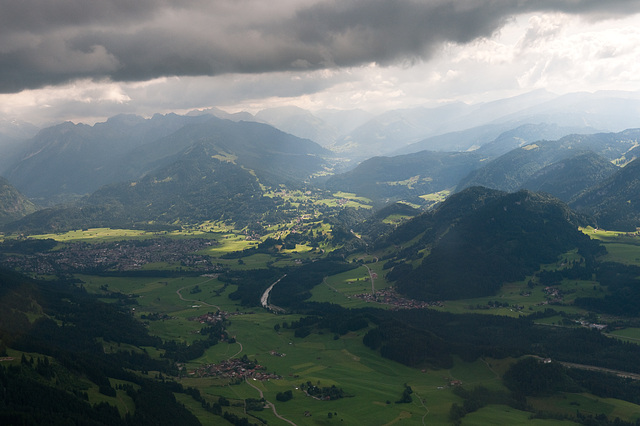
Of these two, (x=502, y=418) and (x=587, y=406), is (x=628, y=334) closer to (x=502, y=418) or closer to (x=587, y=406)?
(x=587, y=406)

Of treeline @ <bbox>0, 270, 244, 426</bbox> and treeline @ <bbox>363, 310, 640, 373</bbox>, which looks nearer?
treeline @ <bbox>0, 270, 244, 426</bbox>

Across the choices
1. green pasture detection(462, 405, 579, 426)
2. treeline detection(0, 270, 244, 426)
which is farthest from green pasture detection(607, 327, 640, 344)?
treeline detection(0, 270, 244, 426)

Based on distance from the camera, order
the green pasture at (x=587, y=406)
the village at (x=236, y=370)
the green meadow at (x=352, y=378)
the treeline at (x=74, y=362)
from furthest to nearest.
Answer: the village at (x=236, y=370), the green meadow at (x=352, y=378), the green pasture at (x=587, y=406), the treeline at (x=74, y=362)

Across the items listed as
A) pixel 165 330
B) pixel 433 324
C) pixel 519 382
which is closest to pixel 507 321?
pixel 433 324

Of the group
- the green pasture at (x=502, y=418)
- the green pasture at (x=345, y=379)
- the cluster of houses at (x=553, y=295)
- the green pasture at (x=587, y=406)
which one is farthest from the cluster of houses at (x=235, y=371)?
the cluster of houses at (x=553, y=295)

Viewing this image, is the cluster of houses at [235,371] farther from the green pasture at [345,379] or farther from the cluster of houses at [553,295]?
the cluster of houses at [553,295]

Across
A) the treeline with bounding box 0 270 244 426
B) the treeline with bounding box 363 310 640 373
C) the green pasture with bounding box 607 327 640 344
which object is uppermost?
the treeline with bounding box 0 270 244 426

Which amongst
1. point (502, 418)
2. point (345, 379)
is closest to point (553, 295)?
point (502, 418)

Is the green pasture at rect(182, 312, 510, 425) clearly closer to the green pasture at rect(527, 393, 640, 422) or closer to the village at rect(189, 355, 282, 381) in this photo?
the village at rect(189, 355, 282, 381)

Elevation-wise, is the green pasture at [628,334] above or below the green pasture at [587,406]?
below

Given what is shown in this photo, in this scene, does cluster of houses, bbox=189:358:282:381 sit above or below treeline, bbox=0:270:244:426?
below

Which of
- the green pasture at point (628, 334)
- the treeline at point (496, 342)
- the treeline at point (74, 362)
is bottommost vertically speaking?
the green pasture at point (628, 334)

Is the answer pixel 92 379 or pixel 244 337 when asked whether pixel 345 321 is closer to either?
pixel 244 337
